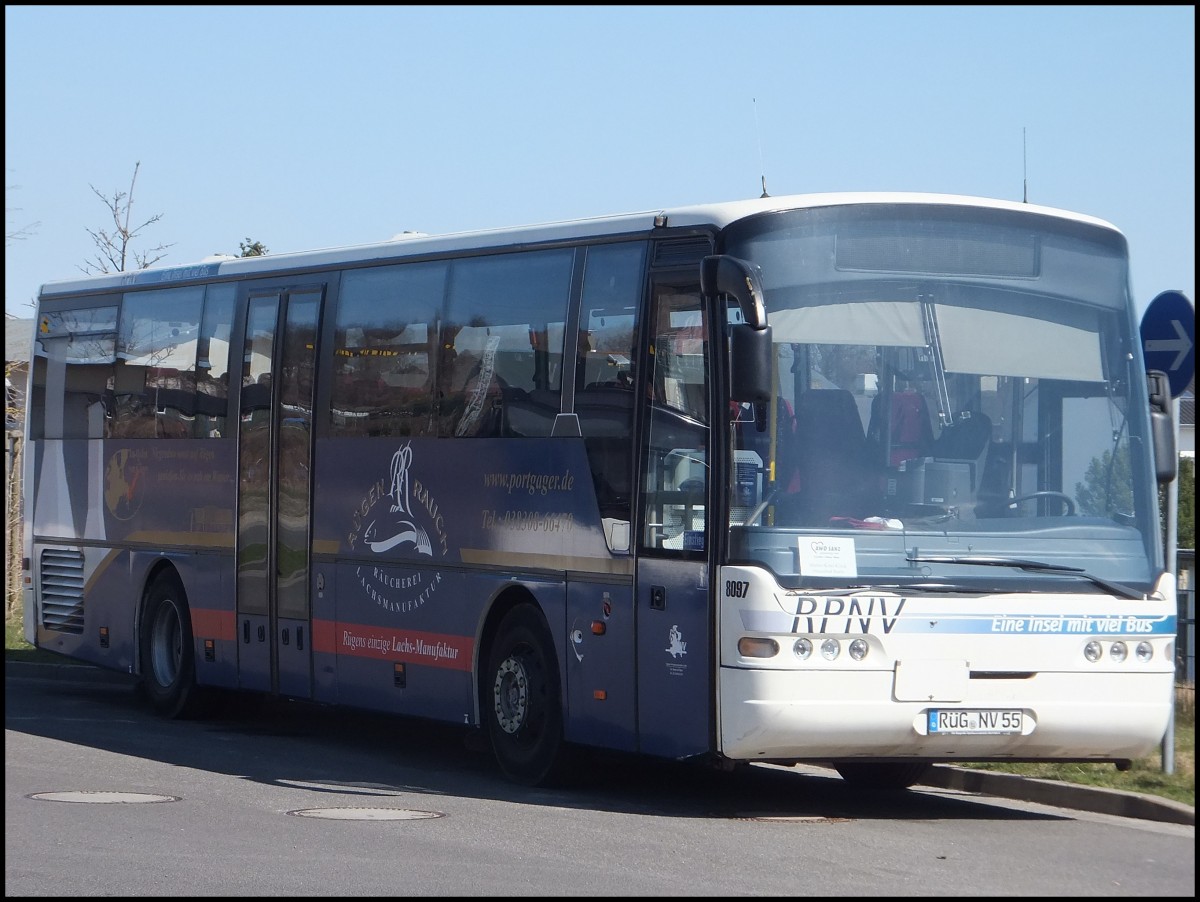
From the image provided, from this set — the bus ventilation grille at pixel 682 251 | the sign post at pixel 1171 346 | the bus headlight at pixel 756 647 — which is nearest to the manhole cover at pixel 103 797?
the bus headlight at pixel 756 647

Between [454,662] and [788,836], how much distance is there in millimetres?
3800

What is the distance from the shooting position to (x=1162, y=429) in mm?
11180

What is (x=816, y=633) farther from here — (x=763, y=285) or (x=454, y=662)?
(x=454, y=662)

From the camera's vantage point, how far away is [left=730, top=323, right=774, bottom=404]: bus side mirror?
33.8 ft

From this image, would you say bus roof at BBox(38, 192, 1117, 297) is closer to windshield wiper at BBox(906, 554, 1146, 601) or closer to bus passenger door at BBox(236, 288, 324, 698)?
bus passenger door at BBox(236, 288, 324, 698)

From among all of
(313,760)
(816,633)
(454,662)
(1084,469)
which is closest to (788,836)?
(816,633)

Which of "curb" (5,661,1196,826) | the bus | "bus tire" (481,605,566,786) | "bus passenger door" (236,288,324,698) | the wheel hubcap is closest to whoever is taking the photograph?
the bus

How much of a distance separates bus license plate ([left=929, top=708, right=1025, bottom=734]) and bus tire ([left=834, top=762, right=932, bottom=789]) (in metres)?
1.66

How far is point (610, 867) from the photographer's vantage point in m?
9.03

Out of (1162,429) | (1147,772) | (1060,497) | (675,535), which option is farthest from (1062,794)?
(675,535)

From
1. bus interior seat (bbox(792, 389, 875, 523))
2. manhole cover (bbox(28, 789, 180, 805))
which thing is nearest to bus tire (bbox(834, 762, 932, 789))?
bus interior seat (bbox(792, 389, 875, 523))

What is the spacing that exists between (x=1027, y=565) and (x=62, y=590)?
1104 cm

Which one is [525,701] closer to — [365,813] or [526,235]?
[365,813]

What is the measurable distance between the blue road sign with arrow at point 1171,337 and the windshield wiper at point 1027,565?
1.63 metres
